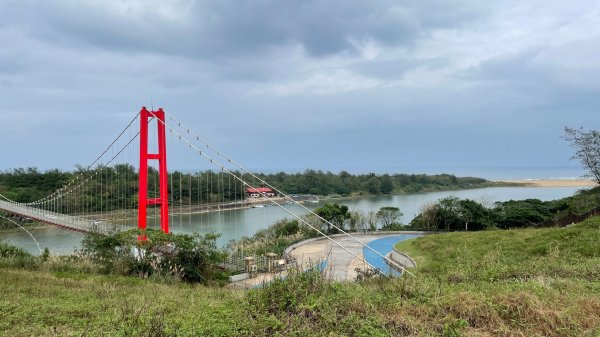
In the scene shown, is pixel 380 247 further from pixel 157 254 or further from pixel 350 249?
pixel 157 254

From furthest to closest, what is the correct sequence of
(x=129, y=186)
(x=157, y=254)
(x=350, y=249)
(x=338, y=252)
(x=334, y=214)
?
(x=129, y=186)
(x=334, y=214)
(x=350, y=249)
(x=338, y=252)
(x=157, y=254)

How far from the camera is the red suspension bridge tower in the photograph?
14.6 meters

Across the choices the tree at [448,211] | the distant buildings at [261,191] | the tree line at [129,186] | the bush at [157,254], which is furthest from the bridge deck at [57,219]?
the tree at [448,211]

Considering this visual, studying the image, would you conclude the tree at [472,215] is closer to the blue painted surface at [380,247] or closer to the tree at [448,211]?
the tree at [448,211]

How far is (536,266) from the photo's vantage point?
5.07 m

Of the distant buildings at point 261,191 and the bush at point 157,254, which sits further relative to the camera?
the distant buildings at point 261,191

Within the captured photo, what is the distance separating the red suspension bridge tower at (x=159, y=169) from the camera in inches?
574

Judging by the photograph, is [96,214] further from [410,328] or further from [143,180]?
[410,328]

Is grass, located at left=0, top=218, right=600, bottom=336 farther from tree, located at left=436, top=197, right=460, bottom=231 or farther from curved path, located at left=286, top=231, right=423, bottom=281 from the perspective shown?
tree, located at left=436, top=197, right=460, bottom=231

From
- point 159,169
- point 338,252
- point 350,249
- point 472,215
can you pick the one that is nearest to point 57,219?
point 159,169

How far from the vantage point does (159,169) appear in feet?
50.5

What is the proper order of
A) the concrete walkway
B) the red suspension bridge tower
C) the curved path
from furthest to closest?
the red suspension bridge tower, the curved path, the concrete walkway

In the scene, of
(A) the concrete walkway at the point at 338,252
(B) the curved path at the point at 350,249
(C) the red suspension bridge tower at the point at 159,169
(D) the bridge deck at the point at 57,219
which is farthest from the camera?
(D) the bridge deck at the point at 57,219

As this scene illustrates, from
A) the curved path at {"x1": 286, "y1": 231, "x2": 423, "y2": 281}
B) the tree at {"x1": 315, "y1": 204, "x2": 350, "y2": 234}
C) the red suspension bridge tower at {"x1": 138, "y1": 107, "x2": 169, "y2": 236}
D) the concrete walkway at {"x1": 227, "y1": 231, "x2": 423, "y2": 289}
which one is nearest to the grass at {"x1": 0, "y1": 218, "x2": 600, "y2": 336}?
the concrete walkway at {"x1": 227, "y1": 231, "x2": 423, "y2": 289}
